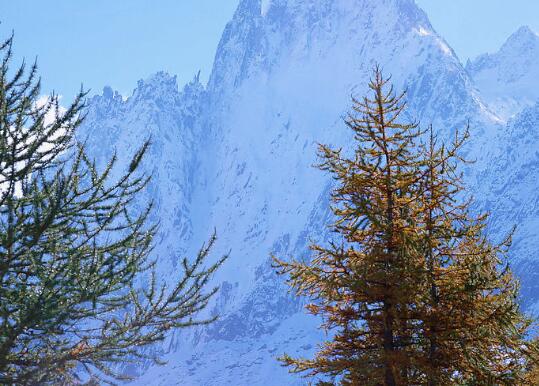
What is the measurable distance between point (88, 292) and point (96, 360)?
45.0 inches

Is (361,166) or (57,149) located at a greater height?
(361,166)

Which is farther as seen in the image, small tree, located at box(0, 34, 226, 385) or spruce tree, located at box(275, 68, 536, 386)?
spruce tree, located at box(275, 68, 536, 386)

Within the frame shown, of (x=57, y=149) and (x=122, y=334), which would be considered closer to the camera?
(x=122, y=334)

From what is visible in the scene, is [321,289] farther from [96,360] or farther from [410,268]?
[96,360]

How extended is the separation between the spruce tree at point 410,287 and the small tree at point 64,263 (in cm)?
299

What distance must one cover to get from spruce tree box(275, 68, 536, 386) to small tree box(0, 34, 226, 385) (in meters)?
2.99

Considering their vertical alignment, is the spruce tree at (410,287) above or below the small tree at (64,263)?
above

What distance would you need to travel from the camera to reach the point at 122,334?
20.6 ft

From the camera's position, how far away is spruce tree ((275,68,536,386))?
8.62 metres

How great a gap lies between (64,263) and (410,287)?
15.7ft

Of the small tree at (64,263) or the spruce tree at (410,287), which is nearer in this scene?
the small tree at (64,263)

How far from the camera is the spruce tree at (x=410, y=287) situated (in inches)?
339

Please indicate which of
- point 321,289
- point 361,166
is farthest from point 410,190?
point 321,289

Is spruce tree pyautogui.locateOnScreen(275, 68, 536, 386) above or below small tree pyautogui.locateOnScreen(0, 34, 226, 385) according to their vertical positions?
above
